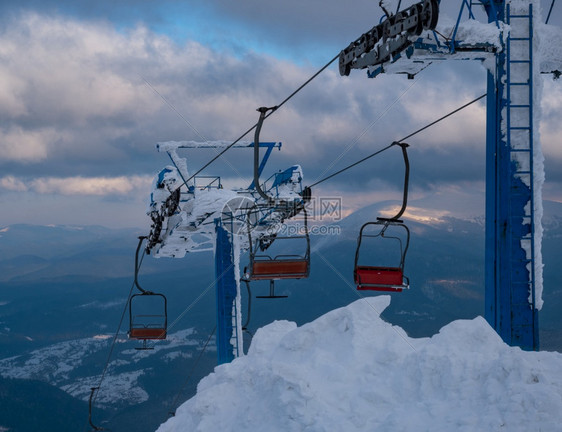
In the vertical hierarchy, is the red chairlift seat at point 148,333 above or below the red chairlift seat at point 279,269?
below

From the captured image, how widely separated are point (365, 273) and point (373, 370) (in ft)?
8.50

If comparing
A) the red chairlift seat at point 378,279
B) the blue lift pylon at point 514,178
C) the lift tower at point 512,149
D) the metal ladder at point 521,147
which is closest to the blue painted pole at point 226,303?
the red chairlift seat at point 378,279

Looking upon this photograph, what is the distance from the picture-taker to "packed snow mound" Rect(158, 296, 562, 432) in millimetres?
6281

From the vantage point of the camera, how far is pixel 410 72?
926 centimetres

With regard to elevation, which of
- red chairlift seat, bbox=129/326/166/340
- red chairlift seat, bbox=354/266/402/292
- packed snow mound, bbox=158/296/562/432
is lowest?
red chairlift seat, bbox=129/326/166/340

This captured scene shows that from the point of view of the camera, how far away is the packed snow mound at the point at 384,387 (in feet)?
20.6

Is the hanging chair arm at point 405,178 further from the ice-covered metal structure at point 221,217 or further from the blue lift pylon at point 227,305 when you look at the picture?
the blue lift pylon at point 227,305

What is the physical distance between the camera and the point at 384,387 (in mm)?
7434

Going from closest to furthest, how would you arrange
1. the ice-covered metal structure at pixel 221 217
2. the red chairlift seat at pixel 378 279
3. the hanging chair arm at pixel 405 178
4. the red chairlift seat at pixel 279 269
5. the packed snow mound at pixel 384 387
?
the packed snow mound at pixel 384 387 < the hanging chair arm at pixel 405 178 < the red chairlift seat at pixel 378 279 < the red chairlift seat at pixel 279 269 < the ice-covered metal structure at pixel 221 217

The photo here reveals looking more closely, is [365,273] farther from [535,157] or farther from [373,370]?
[535,157]

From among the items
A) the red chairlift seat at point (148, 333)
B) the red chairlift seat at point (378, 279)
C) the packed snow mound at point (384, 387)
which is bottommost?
the red chairlift seat at point (148, 333)

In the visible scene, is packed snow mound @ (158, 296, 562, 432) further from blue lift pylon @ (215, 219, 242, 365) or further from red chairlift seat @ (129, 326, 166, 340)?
red chairlift seat @ (129, 326, 166, 340)

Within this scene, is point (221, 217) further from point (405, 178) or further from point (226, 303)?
point (405, 178)

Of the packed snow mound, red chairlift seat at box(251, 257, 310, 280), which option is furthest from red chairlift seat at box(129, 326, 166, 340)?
the packed snow mound
